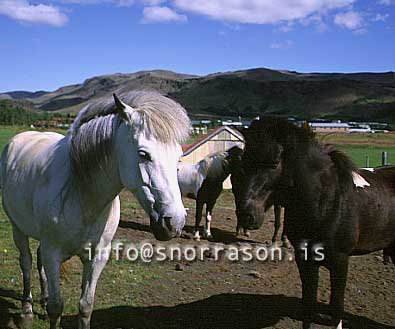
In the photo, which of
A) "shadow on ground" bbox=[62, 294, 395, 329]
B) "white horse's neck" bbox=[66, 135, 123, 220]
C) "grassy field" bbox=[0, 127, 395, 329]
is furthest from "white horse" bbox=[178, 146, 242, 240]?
"white horse's neck" bbox=[66, 135, 123, 220]

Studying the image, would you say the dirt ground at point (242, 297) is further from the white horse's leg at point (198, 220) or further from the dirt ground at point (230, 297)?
the white horse's leg at point (198, 220)

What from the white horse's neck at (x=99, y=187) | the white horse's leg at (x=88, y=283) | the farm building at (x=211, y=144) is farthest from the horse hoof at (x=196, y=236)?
the farm building at (x=211, y=144)

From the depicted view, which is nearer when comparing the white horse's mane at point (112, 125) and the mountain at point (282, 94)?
the white horse's mane at point (112, 125)

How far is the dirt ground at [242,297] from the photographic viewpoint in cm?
452

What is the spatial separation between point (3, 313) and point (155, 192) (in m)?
2.93

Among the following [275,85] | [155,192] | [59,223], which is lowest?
[59,223]

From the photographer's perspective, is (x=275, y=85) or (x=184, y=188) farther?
(x=275, y=85)

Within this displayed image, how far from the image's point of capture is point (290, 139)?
371 centimetres

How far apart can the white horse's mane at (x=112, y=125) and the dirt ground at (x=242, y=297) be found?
2057 millimetres

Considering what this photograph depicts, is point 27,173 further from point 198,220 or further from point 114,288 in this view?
point 198,220

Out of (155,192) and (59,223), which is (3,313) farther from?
(155,192)

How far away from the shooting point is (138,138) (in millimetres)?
2666

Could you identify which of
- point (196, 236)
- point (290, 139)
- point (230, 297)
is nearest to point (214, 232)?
point (196, 236)

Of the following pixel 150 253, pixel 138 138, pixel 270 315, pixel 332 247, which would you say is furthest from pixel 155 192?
pixel 150 253
